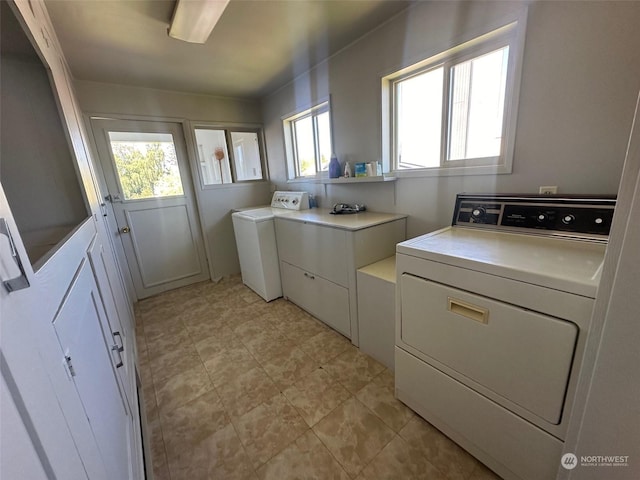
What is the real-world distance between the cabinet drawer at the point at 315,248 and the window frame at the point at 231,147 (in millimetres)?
1295

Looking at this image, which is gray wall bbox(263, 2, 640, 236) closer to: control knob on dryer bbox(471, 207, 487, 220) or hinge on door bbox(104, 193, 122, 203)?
control knob on dryer bbox(471, 207, 487, 220)

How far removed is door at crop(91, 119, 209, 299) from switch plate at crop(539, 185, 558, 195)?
3.45 metres

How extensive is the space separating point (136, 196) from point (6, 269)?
3.13 metres

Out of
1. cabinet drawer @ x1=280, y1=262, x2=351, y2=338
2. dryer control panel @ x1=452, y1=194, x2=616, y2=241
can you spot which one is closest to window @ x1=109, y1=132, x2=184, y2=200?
cabinet drawer @ x1=280, y1=262, x2=351, y2=338

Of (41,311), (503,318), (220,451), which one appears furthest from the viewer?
(220,451)

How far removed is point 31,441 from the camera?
35 centimetres

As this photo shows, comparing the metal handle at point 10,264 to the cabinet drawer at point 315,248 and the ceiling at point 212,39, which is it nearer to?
the cabinet drawer at point 315,248

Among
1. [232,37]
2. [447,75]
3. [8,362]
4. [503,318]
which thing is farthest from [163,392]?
[447,75]

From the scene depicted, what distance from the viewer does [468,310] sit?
109 centimetres

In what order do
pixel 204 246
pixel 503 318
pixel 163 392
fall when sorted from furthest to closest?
pixel 204 246 → pixel 163 392 → pixel 503 318

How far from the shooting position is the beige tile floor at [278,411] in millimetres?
A: 1232

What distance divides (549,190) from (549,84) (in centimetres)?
53

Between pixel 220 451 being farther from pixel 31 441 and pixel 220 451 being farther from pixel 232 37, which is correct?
pixel 232 37

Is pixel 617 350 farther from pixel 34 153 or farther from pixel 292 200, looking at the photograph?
pixel 292 200
